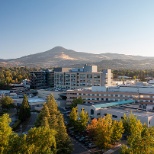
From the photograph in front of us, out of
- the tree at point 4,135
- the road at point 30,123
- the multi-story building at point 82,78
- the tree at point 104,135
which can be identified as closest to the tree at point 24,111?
the road at point 30,123

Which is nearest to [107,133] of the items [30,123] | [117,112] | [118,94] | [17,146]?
[117,112]

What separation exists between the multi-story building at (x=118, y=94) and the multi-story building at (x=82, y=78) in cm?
752

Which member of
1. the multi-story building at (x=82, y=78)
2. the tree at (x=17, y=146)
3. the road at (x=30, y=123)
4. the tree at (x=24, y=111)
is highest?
the multi-story building at (x=82, y=78)

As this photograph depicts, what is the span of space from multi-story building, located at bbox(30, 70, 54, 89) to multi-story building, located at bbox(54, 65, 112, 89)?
424 centimetres

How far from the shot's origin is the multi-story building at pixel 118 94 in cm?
2473

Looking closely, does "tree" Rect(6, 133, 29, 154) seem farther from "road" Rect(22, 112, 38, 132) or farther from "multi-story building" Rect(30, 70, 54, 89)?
"multi-story building" Rect(30, 70, 54, 89)

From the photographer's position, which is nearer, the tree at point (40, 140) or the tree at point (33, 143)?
the tree at point (33, 143)

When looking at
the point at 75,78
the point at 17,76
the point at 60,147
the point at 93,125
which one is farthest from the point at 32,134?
the point at 17,76

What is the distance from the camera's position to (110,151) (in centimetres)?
1344

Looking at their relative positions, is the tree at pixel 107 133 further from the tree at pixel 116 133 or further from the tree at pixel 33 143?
the tree at pixel 33 143

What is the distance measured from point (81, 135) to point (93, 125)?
2258mm

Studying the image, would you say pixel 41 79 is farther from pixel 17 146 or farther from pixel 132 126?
pixel 17 146

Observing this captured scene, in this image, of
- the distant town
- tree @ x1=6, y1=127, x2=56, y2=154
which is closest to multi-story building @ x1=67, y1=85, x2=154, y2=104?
the distant town

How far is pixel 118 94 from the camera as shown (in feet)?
85.1
